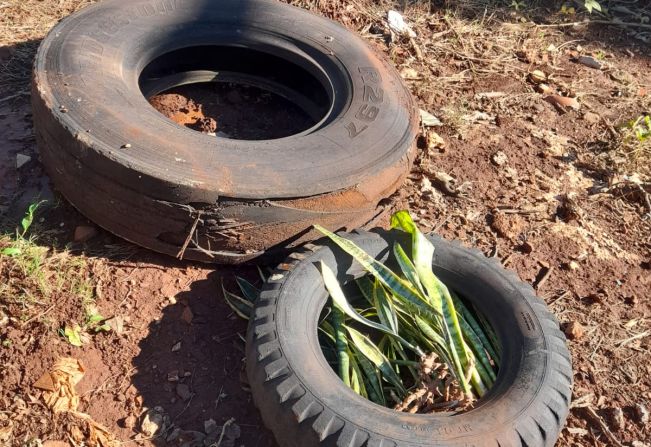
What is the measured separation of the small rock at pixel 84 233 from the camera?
3107 mm

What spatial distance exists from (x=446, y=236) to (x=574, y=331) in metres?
0.79

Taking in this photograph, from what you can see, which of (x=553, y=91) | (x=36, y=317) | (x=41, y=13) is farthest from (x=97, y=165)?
(x=553, y=91)

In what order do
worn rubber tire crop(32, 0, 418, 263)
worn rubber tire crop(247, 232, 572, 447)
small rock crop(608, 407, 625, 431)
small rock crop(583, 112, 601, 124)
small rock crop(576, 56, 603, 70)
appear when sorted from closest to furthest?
worn rubber tire crop(247, 232, 572, 447)
worn rubber tire crop(32, 0, 418, 263)
small rock crop(608, 407, 625, 431)
small rock crop(583, 112, 601, 124)
small rock crop(576, 56, 603, 70)

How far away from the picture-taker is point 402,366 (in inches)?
111

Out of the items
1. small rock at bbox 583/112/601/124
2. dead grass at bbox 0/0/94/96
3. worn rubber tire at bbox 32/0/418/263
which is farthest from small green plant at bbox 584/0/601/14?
dead grass at bbox 0/0/94/96

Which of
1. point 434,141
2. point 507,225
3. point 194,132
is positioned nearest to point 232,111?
point 194,132

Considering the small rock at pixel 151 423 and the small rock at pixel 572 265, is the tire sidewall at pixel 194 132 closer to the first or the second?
the small rock at pixel 151 423

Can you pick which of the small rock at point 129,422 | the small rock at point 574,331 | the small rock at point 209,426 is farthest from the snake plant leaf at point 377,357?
the small rock at point 574,331

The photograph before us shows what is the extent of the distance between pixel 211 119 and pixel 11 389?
6.39 ft

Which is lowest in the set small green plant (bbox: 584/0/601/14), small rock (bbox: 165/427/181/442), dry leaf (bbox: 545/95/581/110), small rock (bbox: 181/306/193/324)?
small rock (bbox: 165/427/181/442)

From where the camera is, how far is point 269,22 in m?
3.80

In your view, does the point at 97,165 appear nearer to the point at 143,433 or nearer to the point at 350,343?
the point at 143,433

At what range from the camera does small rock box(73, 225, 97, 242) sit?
3107 millimetres

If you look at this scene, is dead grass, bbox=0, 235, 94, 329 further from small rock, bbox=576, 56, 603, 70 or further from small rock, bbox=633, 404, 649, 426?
small rock, bbox=576, 56, 603, 70
